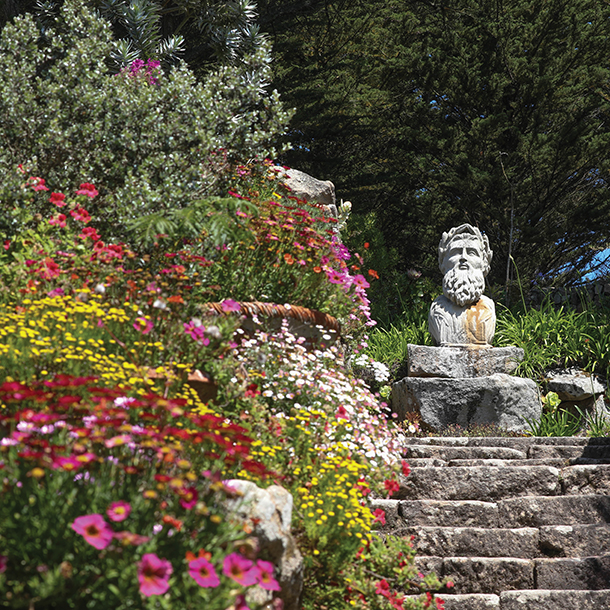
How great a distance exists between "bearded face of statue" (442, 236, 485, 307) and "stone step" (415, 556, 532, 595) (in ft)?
12.3

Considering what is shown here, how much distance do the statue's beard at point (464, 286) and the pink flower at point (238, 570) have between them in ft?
18.7

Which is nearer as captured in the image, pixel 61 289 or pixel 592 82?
pixel 61 289

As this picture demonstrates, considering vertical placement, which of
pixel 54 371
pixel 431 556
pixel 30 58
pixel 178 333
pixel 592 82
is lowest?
pixel 431 556

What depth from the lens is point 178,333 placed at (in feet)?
10.3

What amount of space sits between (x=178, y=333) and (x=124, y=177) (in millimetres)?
1840

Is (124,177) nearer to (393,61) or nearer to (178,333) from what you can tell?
(178,333)

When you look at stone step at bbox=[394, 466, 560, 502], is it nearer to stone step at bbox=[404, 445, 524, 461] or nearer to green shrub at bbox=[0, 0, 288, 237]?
stone step at bbox=[404, 445, 524, 461]

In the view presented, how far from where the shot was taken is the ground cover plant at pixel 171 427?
1723 millimetres

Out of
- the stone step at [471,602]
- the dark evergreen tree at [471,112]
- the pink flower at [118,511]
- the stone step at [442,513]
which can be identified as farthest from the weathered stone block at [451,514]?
the dark evergreen tree at [471,112]

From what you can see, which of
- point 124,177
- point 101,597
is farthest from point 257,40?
point 101,597

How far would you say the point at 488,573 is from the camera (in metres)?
3.63

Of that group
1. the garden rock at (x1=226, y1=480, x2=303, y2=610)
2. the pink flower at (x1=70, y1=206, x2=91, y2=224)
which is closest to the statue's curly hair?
the pink flower at (x1=70, y1=206, x2=91, y2=224)

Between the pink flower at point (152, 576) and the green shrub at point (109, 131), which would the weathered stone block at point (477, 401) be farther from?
the pink flower at point (152, 576)

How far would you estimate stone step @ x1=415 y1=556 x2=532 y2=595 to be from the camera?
3611 mm
